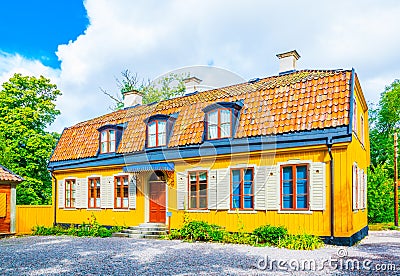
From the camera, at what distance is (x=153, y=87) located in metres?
39.3

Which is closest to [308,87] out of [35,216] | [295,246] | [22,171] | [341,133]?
[341,133]

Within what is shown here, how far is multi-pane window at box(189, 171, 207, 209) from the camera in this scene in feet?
53.9

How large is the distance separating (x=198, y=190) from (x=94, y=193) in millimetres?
6854

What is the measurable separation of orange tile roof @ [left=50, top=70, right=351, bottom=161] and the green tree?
11.7m

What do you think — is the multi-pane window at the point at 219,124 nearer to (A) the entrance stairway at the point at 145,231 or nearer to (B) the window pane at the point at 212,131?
(B) the window pane at the point at 212,131

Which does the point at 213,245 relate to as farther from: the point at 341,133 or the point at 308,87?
the point at 308,87

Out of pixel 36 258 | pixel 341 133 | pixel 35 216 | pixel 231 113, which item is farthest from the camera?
pixel 35 216

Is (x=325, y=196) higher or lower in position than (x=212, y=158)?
lower

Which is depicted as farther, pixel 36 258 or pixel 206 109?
pixel 206 109

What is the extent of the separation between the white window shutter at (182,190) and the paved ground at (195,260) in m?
2.51

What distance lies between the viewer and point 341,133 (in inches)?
517

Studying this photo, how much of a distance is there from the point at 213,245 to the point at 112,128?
893 cm

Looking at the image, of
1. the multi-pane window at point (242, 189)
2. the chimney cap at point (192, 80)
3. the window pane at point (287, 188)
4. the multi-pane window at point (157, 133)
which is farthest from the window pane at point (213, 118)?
the chimney cap at point (192, 80)

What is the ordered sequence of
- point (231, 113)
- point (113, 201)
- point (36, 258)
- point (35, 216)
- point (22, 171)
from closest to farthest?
point (36, 258) → point (231, 113) → point (113, 201) → point (35, 216) → point (22, 171)
